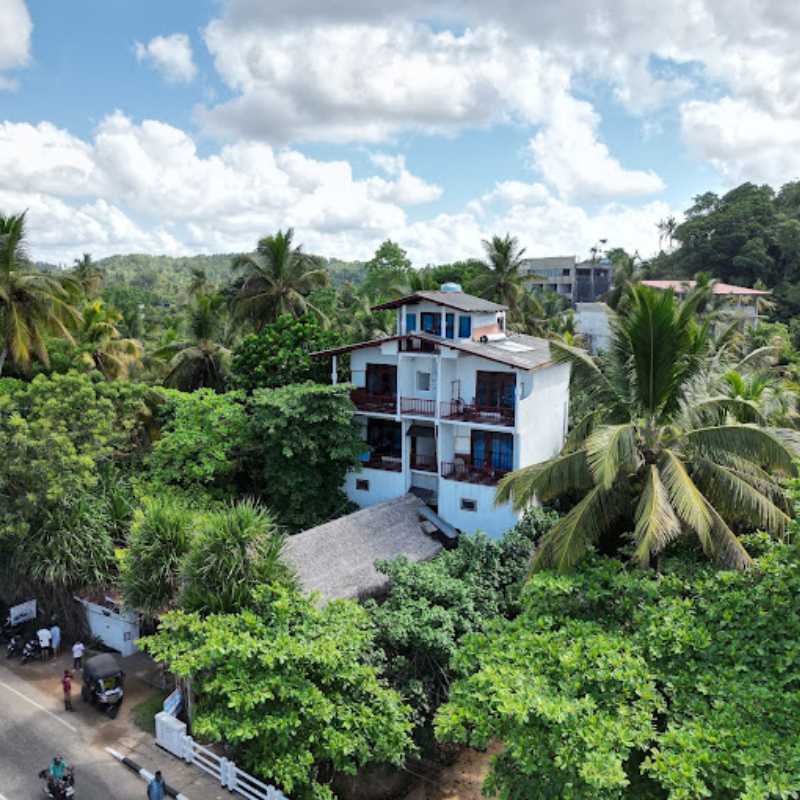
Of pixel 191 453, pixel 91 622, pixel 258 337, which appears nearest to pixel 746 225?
pixel 258 337

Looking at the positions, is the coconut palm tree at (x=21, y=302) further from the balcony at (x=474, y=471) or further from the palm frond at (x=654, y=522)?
the palm frond at (x=654, y=522)

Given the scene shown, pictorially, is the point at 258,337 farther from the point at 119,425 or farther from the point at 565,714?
the point at 565,714

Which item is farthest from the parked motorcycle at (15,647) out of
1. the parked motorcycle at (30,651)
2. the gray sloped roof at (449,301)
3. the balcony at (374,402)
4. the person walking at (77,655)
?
the gray sloped roof at (449,301)

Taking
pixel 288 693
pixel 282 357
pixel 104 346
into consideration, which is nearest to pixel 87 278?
pixel 104 346

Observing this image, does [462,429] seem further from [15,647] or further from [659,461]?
[15,647]

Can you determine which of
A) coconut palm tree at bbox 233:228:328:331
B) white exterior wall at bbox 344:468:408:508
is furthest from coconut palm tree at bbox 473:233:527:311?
white exterior wall at bbox 344:468:408:508

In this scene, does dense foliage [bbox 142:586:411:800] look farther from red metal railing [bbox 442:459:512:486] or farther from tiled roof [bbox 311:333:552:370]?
tiled roof [bbox 311:333:552:370]
